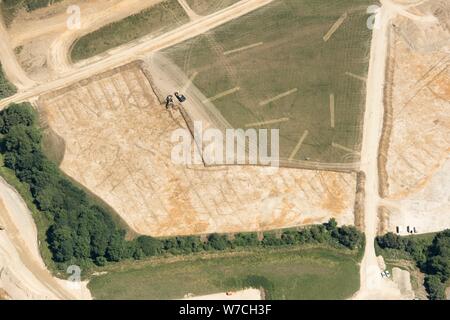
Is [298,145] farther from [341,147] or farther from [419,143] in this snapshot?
[419,143]

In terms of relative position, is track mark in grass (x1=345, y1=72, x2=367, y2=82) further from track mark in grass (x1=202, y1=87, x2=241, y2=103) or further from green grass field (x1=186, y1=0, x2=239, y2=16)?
green grass field (x1=186, y1=0, x2=239, y2=16)

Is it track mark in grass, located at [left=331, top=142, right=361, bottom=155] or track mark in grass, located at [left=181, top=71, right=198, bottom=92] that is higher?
track mark in grass, located at [left=181, top=71, right=198, bottom=92]

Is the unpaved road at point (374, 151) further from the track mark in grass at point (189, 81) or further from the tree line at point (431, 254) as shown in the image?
the track mark in grass at point (189, 81)

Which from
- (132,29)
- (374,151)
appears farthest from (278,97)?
(132,29)

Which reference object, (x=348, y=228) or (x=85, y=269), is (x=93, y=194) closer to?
(x=85, y=269)

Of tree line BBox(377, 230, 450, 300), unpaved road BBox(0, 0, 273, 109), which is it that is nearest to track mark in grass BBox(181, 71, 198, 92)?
unpaved road BBox(0, 0, 273, 109)

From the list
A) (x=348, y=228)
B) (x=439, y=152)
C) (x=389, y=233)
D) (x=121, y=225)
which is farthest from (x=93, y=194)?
(x=439, y=152)

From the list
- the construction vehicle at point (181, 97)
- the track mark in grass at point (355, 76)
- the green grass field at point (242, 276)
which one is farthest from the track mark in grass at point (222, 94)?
the green grass field at point (242, 276)
